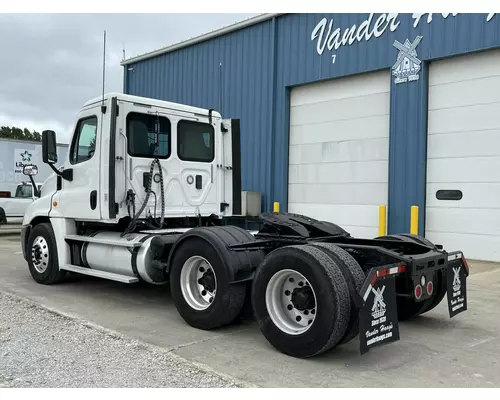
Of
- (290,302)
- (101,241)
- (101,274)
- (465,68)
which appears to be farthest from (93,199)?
(465,68)

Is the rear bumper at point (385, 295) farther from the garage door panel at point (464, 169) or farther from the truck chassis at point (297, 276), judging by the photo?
the garage door panel at point (464, 169)

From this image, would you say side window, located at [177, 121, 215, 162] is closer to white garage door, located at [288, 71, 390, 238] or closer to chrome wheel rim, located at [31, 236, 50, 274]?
chrome wheel rim, located at [31, 236, 50, 274]

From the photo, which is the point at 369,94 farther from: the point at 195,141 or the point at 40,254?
the point at 40,254

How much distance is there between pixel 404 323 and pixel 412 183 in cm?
639

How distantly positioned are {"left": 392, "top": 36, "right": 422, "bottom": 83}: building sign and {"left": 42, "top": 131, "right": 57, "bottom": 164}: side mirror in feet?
26.5

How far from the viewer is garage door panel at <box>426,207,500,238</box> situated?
1071 centimetres

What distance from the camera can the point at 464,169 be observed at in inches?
438

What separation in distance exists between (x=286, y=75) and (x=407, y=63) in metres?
3.64

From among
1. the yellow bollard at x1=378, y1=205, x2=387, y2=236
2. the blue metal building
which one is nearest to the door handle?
the blue metal building

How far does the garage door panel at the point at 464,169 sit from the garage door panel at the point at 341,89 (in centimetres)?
228

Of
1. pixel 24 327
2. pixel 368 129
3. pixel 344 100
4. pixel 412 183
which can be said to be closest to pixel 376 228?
Answer: pixel 412 183

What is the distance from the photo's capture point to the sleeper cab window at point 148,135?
7.05 m

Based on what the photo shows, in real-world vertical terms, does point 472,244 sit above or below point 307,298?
below

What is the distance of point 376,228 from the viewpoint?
1259 centimetres
